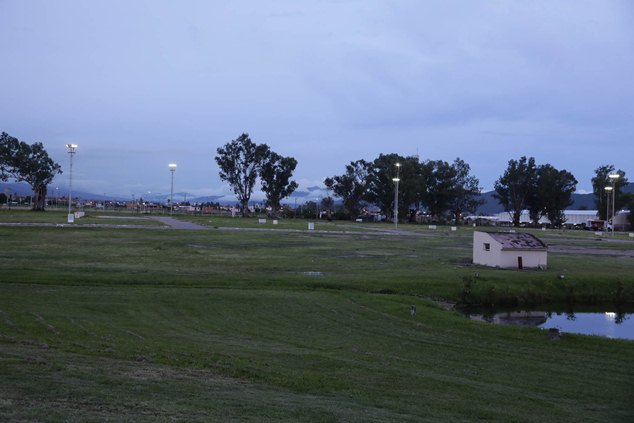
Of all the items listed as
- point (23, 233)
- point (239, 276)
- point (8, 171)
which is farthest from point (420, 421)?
point (8, 171)

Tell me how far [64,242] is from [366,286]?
25250 mm

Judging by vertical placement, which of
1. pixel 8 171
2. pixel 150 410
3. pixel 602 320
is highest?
pixel 8 171

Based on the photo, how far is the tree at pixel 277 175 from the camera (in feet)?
409

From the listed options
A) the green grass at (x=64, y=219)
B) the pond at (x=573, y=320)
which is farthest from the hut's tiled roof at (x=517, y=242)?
the green grass at (x=64, y=219)

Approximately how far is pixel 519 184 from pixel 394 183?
31.4 metres

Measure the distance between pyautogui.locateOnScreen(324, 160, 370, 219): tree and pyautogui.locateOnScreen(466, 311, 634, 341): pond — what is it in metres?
100

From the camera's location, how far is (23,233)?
47000 mm

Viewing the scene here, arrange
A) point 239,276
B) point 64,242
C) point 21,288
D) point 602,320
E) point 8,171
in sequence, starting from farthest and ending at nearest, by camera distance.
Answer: point 8,171 → point 64,242 → point 239,276 → point 602,320 → point 21,288

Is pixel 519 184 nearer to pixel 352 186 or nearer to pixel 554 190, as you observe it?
pixel 554 190

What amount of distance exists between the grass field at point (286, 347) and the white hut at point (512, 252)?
1859 millimetres

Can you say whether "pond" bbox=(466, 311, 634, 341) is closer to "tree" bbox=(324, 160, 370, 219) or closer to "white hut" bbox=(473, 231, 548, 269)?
"white hut" bbox=(473, 231, 548, 269)

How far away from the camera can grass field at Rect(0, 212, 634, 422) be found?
8.53m

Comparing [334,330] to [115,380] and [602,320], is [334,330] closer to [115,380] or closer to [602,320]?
[115,380]

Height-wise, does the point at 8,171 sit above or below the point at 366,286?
above
